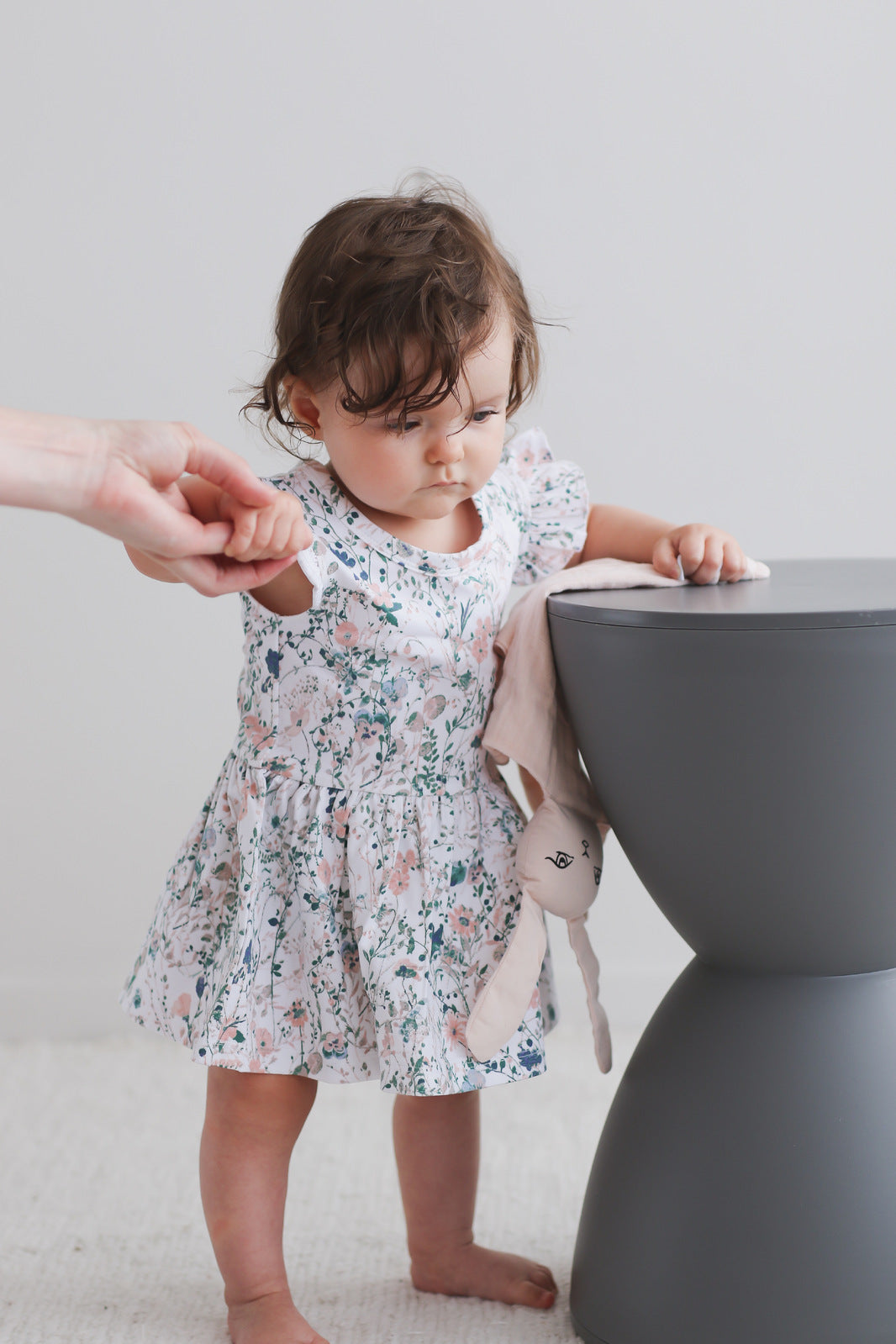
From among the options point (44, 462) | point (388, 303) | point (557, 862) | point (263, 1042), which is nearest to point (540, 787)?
point (557, 862)

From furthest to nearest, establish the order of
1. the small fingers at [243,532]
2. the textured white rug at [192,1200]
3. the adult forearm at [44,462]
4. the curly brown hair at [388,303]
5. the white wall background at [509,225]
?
the white wall background at [509,225] → the textured white rug at [192,1200] → the curly brown hair at [388,303] → the small fingers at [243,532] → the adult forearm at [44,462]

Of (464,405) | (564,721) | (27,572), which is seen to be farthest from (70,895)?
(464,405)

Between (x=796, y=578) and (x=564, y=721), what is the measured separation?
204mm

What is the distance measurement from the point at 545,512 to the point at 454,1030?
428 mm

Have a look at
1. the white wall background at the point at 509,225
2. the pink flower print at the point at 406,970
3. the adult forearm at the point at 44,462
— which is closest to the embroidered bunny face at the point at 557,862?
the pink flower print at the point at 406,970

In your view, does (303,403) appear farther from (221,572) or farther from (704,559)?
(704,559)

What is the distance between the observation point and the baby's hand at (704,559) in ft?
3.25

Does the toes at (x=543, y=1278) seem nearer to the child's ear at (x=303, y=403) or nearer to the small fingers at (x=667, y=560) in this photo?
the small fingers at (x=667, y=560)

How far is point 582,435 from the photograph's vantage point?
5.20ft

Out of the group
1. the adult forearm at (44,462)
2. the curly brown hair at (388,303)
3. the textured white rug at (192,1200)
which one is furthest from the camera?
the textured white rug at (192,1200)

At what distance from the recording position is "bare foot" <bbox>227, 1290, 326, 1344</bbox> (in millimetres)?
967

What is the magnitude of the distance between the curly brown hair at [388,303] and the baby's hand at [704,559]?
212 mm

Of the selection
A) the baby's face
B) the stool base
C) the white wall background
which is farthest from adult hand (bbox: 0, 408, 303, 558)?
the white wall background

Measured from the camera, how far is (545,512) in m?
1.11
